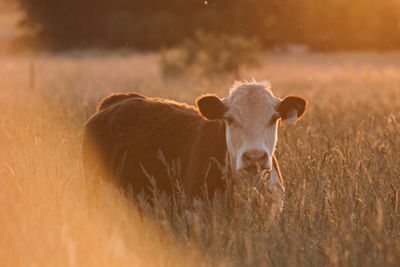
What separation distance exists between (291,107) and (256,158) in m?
0.76

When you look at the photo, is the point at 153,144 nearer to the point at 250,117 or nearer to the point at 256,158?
the point at 250,117

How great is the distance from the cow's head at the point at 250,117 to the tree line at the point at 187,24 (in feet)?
131

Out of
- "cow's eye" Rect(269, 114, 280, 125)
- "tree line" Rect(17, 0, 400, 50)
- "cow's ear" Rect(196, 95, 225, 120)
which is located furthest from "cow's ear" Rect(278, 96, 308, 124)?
"tree line" Rect(17, 0, 400, 50)

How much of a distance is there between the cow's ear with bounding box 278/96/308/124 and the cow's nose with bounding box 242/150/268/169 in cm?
67

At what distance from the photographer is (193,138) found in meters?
4.62

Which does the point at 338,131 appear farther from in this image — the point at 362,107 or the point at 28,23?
the point at 28,23

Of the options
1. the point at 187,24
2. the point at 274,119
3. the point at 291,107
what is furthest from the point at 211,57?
the point at 187,24

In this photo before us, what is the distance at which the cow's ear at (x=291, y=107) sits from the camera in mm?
4223

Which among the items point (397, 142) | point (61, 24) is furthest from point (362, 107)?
point (61, 24)

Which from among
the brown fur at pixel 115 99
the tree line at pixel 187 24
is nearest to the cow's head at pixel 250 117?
the brown fur at pixel 115 99

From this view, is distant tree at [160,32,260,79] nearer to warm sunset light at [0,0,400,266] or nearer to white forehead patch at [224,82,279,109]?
warm sunset light at [0,0,400,266]

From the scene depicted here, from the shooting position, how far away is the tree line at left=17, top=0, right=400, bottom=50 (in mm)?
48250

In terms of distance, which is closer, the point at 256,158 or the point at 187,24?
the point at 256,158

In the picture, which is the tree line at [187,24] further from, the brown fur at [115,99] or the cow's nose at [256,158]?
the cow's nose at [256,158]
